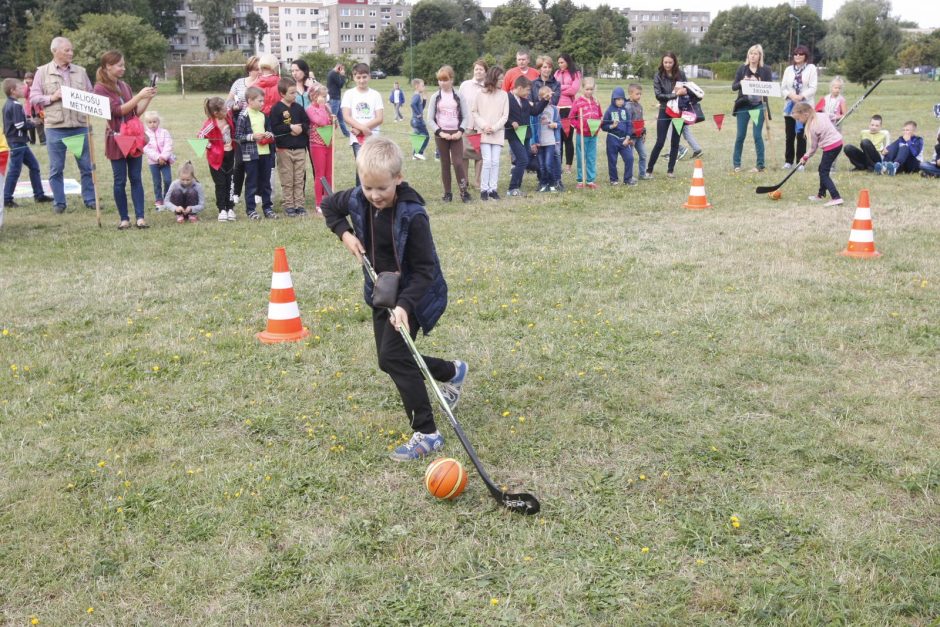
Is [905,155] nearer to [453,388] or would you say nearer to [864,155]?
[864,155]

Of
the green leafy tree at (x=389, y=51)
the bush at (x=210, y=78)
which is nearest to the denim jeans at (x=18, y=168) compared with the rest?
the bush at (x=210, y=78)

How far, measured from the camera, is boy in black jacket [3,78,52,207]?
12.2 m

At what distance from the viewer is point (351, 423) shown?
4656 millimetres

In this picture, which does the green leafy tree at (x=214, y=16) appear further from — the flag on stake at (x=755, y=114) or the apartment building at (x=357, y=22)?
the flag on stake at (x=755, y=114)

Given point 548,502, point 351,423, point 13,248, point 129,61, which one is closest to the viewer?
point 548,502

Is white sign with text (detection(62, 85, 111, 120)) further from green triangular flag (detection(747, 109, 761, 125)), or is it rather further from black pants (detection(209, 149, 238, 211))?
green triangular flag (detection(747, 109, 761, 125))

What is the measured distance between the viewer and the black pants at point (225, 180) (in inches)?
416

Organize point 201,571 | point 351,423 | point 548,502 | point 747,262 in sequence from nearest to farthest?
1. point 201,571
2. point 548,502
3. point 351,423
4. point 747,262

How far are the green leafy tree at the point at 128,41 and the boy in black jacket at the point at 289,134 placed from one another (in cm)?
4690

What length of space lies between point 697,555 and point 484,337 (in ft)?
9.62

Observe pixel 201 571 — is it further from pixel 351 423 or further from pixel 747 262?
pixel 747 262

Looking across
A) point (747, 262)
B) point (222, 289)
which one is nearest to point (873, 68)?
point (747, 262)

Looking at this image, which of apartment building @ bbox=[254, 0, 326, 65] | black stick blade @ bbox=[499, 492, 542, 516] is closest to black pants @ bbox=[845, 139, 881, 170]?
black stick blade @ bbox=[499, 492, 542, 516]

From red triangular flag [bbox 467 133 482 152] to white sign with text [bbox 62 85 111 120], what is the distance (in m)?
4.98
